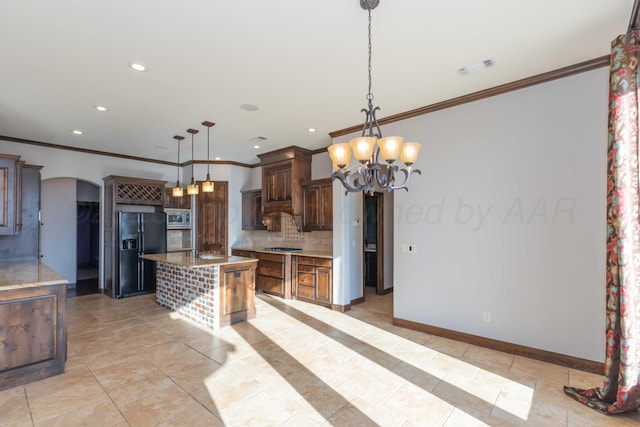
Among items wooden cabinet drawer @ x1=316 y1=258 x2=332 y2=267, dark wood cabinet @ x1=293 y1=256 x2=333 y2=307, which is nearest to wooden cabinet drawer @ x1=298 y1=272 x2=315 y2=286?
dark wood cabinet @ x1=293 y1=256 x2=333 y2=307

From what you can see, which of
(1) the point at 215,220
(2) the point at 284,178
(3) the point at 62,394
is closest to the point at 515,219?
(2) the point at 284,178

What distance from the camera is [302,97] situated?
372 centimetres

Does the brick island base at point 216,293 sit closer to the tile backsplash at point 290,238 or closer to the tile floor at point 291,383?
the tile floor at point 291,383

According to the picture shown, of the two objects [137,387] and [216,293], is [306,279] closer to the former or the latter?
[216,293]

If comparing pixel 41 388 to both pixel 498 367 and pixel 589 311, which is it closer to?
pixel 498 367

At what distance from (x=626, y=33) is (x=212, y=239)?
7055mm

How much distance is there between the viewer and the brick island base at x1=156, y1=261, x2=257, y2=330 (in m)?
4.18

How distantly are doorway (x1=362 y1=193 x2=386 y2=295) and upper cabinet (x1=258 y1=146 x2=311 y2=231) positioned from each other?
142cm

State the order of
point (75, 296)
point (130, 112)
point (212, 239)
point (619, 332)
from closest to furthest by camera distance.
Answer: point (619, 332) → point (130, 112) → point (75, 296) → point (212, 239)

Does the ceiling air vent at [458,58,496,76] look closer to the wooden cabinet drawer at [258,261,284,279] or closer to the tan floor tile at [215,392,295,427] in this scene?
the tan floor tile at [215,392,295,427]

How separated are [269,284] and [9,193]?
13.4 feet

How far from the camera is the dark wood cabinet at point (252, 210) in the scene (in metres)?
7.11

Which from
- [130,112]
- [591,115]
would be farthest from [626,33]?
[130,112]

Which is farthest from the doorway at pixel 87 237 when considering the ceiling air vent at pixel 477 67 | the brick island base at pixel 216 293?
the ceiling air vent at pixel 477 67
